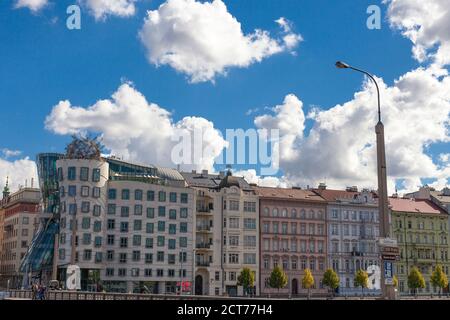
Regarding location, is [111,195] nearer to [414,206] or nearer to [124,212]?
[124,212]

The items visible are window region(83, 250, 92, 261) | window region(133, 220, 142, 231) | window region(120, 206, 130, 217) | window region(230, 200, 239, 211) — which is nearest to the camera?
window region(83, 250, 92, 261)

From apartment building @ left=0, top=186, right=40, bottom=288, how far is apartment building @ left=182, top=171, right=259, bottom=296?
39.2 metres

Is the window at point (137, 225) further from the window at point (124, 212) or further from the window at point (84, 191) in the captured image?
the window at point (84, 191)

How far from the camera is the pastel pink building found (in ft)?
344

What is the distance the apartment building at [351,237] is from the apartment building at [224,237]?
14.4 meters

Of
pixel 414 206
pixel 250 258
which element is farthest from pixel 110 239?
pixel 414 206

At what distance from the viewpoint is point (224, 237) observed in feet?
338

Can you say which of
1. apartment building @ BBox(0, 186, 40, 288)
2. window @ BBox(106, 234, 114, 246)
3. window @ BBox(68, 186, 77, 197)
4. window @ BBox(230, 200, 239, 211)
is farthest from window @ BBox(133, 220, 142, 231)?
apartment building @ BBox(0, 186, 40, 288)

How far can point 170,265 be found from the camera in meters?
99.9

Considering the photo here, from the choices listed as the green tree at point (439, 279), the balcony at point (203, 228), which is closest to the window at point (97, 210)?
the balcony at point (203, 228)

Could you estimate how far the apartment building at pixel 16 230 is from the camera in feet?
427

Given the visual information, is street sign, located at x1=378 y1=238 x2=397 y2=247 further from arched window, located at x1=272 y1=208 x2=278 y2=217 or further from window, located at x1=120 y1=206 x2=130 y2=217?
arched window, located at x1=272 y1=208 x2=278 y2=217

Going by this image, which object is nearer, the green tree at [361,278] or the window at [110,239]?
the window at [110,239]

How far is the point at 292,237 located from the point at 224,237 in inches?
468
